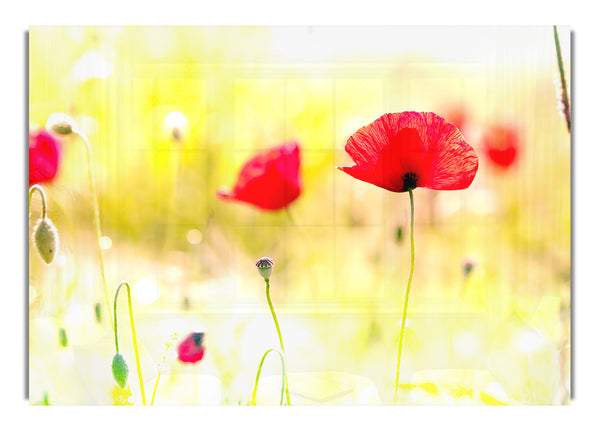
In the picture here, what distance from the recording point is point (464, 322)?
2172 mm

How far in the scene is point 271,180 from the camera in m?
2.15

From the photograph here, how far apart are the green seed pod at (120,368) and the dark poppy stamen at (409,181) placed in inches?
41.5

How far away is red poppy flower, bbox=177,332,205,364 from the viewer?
2.16m

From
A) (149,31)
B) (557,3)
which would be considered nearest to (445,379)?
(557,3)

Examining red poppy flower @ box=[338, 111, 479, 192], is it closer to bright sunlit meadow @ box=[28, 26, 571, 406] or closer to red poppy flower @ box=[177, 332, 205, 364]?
bright sunlit meadow @ box=[28, 26, 571, 406]

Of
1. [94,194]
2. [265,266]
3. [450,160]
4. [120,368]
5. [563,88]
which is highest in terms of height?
[563,88]

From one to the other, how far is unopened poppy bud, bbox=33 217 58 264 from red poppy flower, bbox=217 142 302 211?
1.84 ft

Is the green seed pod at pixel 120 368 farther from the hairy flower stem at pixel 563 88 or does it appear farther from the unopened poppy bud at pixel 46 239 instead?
the hairy flower stem at pixel 563 88

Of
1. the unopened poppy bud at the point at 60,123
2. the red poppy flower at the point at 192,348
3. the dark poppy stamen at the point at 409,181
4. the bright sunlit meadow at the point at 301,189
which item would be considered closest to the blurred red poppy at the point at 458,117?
the bright sunlit meadow at the point at 301,189

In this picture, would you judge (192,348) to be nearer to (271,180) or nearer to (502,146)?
(271,180)

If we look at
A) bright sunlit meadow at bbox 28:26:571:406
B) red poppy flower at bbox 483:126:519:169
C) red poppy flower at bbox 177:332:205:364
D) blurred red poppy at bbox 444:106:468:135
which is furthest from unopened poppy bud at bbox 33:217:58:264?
red poppy flower at bbox 483:126:519:169

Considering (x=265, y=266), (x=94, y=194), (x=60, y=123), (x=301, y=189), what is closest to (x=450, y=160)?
(x=301, y=189)

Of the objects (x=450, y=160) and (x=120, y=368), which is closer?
(x=450, y=160)

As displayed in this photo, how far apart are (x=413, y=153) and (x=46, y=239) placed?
3.91ft
